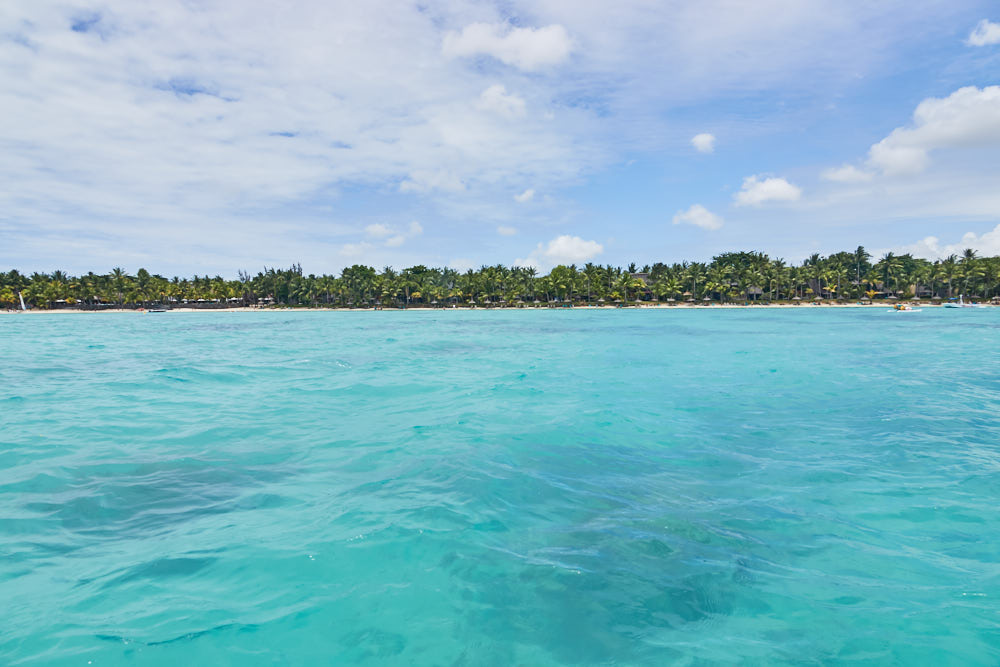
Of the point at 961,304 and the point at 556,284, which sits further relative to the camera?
the point at 556,284

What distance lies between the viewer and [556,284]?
12606 centimetres

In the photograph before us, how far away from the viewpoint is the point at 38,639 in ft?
16.0

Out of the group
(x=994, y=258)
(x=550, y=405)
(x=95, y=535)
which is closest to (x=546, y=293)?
(x=994, y=258)

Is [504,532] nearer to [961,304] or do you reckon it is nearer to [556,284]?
[556,284]

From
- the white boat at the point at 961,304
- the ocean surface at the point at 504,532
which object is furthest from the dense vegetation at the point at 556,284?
the ocean surface at the point at 504,532

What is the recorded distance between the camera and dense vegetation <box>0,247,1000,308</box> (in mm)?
119812

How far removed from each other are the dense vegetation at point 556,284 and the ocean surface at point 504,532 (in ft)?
367

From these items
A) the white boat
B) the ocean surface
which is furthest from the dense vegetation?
the ocean surface

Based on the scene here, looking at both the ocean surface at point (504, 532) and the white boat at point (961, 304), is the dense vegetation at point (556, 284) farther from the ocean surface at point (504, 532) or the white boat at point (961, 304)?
the ocean surface at point (504, 532)

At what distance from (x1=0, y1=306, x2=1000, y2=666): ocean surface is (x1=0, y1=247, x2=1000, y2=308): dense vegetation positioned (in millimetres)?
112013

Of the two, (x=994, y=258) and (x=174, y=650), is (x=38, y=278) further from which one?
(x=994, y=258)

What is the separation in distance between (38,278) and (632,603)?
168721 mm

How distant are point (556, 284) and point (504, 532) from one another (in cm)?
12064

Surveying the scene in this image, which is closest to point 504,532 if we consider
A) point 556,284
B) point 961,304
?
point 556,284
